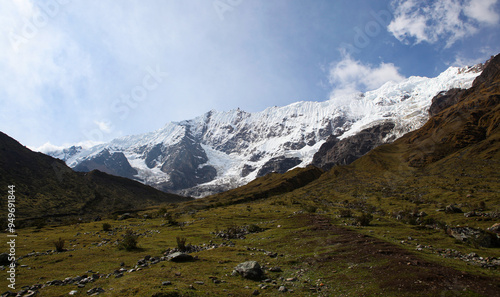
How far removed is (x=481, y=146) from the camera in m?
125

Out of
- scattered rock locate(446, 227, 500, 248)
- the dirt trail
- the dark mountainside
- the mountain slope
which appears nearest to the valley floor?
the dirt trail

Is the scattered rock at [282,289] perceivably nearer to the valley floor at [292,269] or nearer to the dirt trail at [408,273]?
the valley floor at [292,269]

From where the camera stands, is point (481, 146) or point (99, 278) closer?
point (99, 278)

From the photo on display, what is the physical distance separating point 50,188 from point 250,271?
162483mm

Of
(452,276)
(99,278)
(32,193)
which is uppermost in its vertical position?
(32,193)

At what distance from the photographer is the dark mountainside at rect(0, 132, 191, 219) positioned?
378ft

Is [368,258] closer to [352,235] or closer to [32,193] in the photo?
[352,235]

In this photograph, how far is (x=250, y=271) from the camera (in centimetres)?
1809

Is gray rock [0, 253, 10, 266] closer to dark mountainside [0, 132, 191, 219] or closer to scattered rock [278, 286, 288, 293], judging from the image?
scattered rock [278, 286, 288, 293]

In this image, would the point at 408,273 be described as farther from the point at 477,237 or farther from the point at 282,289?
the point at 477,237

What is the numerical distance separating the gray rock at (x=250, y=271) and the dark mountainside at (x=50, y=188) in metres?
118

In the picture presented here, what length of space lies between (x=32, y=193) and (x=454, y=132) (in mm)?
246661

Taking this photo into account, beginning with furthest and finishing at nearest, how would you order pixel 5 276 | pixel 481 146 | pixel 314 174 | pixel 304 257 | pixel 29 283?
pixel 314 174 < pixel 481 146 < pixel 304 257 < pixel 5 276 < pixel 29 283

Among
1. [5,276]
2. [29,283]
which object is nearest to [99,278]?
[29,283]
